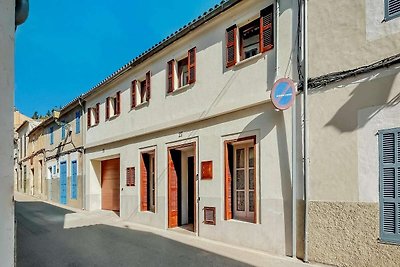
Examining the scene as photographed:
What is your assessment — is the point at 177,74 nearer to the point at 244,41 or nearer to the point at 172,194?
the point at 244,41

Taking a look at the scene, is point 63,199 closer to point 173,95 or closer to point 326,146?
point 173,95

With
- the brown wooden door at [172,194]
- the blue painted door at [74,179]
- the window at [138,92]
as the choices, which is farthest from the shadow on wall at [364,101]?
the blue painted door at [74,179]

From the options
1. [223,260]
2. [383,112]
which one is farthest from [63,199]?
[383,112]

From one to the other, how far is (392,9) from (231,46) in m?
4.04

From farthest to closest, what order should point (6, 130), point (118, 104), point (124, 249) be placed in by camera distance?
point (118, 104) < point (124, 249) < point (6, 130)

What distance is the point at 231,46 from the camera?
884cm

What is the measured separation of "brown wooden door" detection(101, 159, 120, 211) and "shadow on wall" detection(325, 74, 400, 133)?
1264 cm

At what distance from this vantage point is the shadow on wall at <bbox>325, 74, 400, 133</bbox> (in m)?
5.58

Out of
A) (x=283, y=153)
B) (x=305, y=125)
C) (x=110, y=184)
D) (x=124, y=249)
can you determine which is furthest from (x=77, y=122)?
(x=305, y=125)

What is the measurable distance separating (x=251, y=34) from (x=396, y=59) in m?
4.07

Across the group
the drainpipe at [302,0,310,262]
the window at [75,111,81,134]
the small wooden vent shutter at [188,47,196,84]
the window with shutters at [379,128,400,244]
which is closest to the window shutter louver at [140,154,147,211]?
the small wooden vent shutter at [188,47,196,84]

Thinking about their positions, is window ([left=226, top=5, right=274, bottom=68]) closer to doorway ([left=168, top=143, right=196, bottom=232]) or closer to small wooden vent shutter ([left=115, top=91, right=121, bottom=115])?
doorway ([left=168, top=143, right=196, bottom=232])

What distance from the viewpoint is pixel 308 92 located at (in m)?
6.84

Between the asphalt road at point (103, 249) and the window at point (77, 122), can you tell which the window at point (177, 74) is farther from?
the window at point (77, 122)
